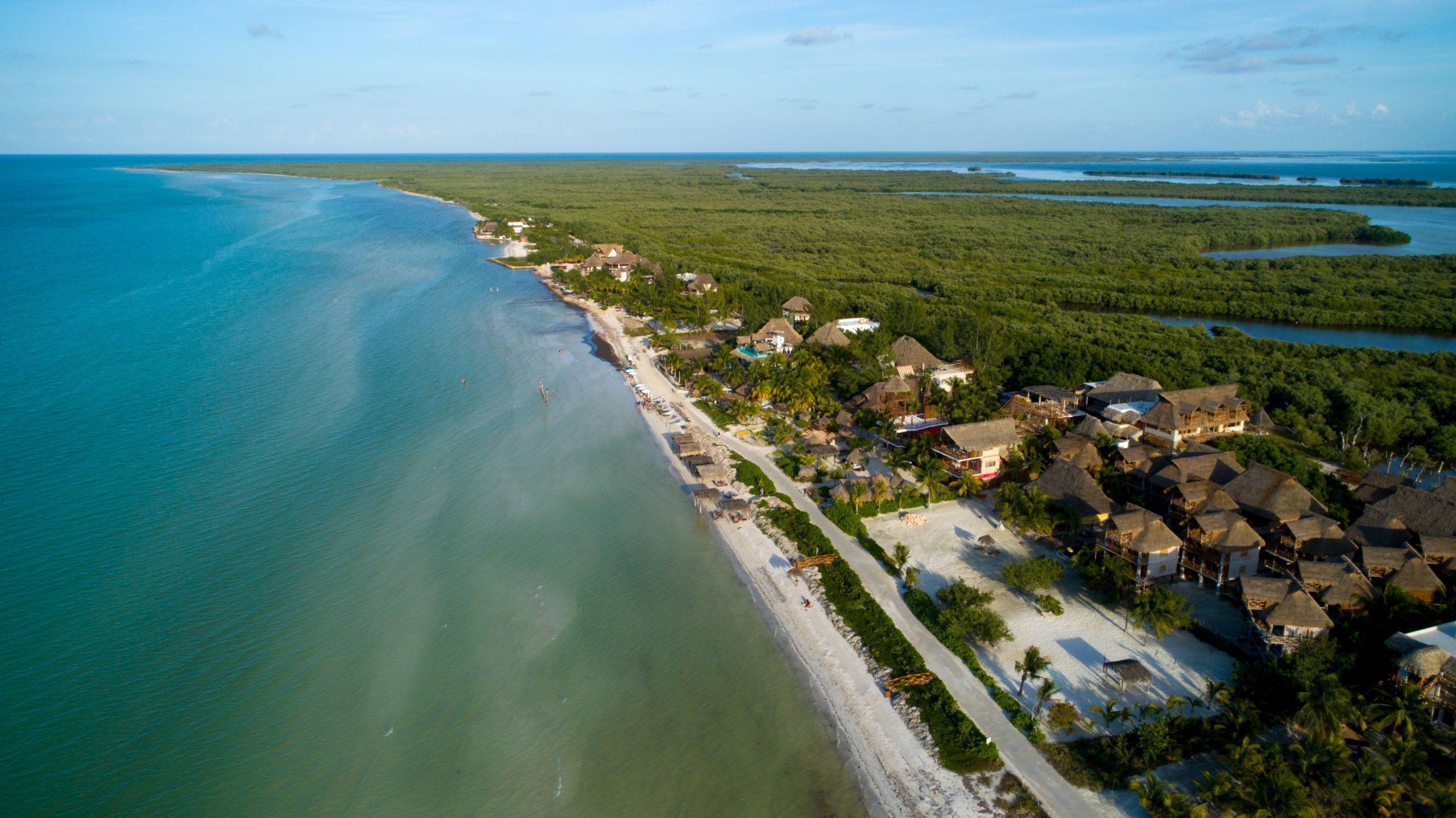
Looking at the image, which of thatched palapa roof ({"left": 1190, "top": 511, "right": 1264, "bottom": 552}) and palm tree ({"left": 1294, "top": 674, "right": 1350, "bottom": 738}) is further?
thatched palapa roof ({"left": 1190, "top": 511, "right": 1264, "bottom": 552})

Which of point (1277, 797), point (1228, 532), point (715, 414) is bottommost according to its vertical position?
point (1277, 797)

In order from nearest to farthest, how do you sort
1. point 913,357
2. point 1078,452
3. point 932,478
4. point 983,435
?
point 1078,452, point 932,478, point 983,435, point 913,357

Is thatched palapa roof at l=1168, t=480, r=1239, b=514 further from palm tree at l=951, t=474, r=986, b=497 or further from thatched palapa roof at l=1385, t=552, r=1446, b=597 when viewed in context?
palm tree at l=951, t=474, r=986, b=497

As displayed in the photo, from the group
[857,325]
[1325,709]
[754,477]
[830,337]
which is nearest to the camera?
[1325,709]

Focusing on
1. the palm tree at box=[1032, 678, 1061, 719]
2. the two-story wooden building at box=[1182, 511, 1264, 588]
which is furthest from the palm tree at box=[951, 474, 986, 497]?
the palm tree at box=[1032, 678, 1061, 719]

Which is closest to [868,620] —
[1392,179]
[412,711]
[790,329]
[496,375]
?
[412,711]

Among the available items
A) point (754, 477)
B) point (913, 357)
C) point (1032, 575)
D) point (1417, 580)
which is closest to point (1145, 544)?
point (1032, 575)

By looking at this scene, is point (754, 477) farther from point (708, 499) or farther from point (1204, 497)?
point (1204, 497)

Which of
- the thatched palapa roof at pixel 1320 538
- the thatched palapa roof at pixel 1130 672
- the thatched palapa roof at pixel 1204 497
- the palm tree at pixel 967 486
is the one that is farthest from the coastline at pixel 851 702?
the thatched palapa roof at pixel 1320 538
